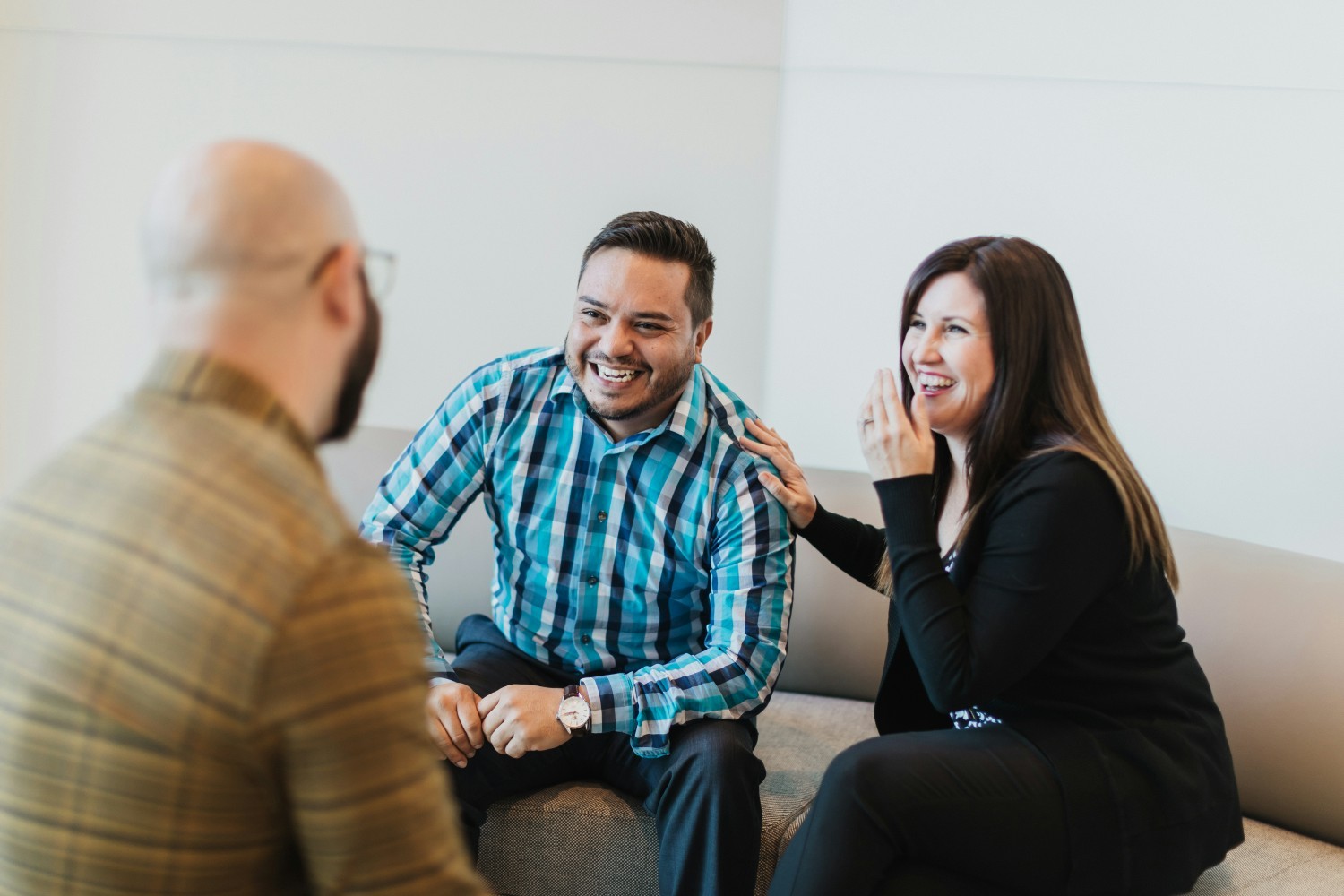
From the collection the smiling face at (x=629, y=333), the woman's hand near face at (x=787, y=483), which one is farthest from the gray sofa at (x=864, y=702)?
the smiling face at (x=629, y=333)

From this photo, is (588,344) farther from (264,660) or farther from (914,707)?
(264,660)

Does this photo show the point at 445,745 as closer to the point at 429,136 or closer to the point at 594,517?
the point at 594,517


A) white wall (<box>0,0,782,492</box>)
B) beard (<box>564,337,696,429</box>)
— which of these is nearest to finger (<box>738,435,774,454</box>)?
beard (<box>564,337,696,429</box>)

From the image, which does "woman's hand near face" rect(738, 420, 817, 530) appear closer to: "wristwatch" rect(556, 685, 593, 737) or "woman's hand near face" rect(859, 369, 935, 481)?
"woman's hand near face" rect(859, 369, 935, 481)

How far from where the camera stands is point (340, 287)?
2.96ft

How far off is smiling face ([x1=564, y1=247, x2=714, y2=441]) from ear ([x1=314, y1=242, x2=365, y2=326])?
0.99 meters

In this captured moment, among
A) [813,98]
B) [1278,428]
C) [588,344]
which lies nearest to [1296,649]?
[1278,428]

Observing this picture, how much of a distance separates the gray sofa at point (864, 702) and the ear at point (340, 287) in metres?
1.13

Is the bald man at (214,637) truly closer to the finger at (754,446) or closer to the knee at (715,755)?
the knee at (715,755)

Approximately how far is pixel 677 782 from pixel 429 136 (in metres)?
1.76

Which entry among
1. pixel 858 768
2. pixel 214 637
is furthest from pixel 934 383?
pixel 214 637

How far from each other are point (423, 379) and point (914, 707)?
1.58m

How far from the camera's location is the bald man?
0.77 metres

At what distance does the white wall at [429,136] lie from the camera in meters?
2.70
